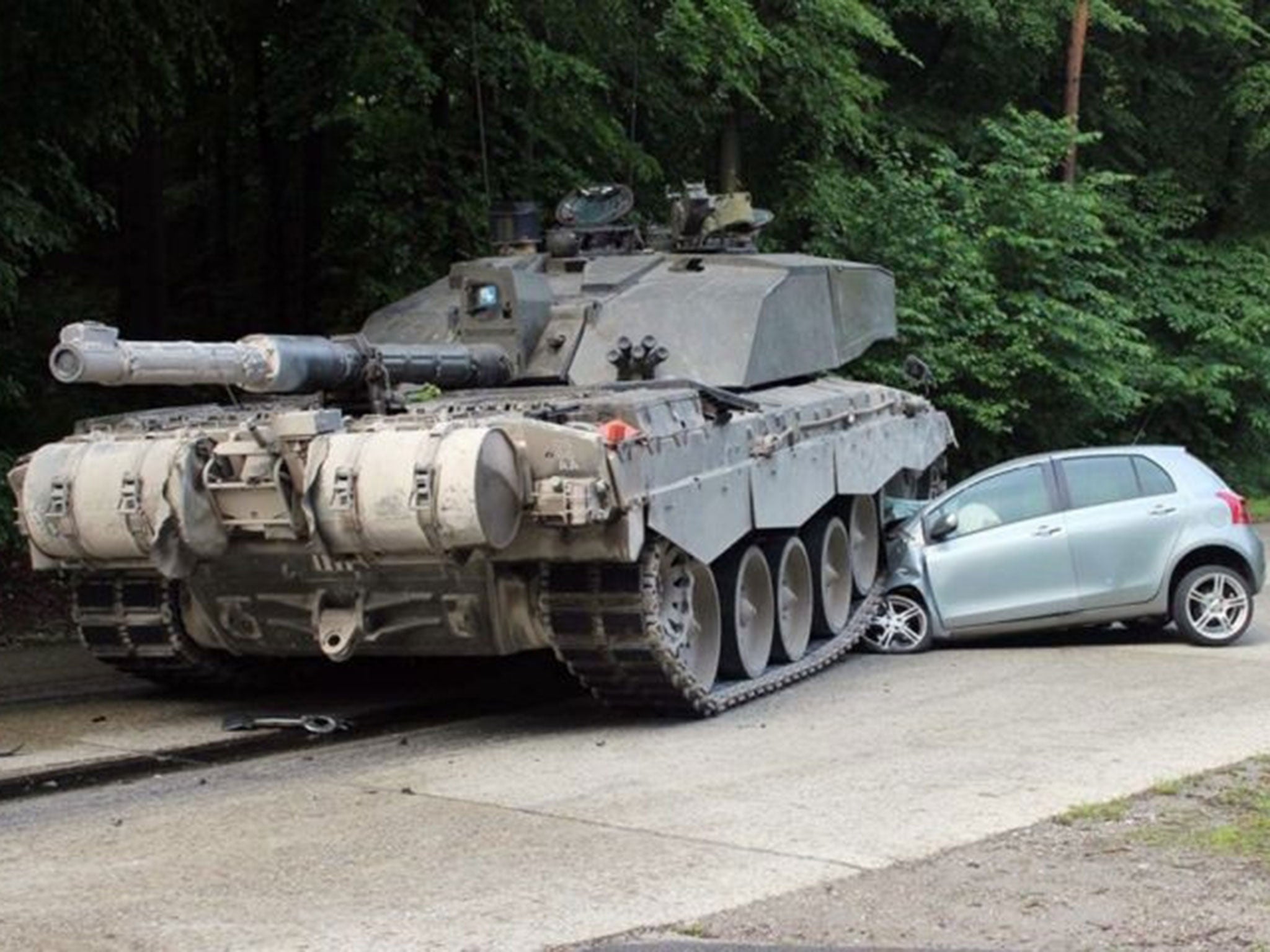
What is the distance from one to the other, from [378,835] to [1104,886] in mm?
2895

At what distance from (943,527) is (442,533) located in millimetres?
5316

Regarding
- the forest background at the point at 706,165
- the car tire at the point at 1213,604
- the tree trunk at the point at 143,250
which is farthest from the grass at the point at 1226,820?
the tree trunk at the point at 143,250

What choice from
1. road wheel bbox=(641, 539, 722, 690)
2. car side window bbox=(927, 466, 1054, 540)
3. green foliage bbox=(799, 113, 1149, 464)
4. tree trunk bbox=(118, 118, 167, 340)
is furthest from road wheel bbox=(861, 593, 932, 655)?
tree trunk bbox=(118, 118, 167, 340)

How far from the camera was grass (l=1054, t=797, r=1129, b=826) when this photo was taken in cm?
791

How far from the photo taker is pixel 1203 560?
44.0ft

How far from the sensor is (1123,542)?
13.2 meters

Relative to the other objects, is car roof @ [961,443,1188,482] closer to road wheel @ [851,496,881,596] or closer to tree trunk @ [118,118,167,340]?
road wheel @ [851,496,881,596]

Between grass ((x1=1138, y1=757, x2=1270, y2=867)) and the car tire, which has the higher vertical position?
the car tire

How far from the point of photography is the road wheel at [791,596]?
12406 mm

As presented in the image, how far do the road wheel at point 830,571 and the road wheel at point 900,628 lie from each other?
27 cm

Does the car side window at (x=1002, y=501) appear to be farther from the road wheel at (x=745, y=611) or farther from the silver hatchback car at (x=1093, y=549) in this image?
the road wheel at (x=745, y=611)

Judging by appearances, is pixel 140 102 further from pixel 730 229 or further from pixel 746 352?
pixel 746 352

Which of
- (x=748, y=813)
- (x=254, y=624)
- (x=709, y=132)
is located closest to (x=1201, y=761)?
(x=748, y=813)

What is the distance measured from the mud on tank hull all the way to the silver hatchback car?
6.45 ft
